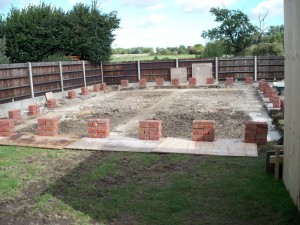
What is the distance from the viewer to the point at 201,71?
25.2m

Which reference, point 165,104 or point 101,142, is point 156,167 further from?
point 165,104

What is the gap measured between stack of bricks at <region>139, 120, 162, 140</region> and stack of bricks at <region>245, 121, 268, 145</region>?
2.01m

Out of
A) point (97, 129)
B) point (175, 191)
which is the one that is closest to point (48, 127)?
point (97, 129)

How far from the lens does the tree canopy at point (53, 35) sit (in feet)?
80.1

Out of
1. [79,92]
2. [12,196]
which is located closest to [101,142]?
[12,196]

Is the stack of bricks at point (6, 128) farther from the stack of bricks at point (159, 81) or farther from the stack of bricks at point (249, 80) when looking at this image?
the stack of bricks at point (249, 80)

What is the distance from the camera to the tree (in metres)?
39.8

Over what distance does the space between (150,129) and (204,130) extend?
1.25 m

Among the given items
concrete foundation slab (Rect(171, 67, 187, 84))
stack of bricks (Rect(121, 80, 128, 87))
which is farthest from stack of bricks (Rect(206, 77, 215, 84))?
stack of bricks (Rect(121, 80, 128, 87))

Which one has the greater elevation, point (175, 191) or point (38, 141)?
point (38, 141)

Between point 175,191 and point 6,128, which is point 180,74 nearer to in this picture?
point 6,128

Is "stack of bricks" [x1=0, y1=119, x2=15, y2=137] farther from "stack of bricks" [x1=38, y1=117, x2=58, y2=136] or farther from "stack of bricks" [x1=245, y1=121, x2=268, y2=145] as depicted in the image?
"stack of bricks" [x1=245, y1=121, x2=268, y2=145]

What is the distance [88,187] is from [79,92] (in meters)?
16.8

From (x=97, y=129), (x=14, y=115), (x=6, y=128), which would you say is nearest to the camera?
(x=97, y=129)
